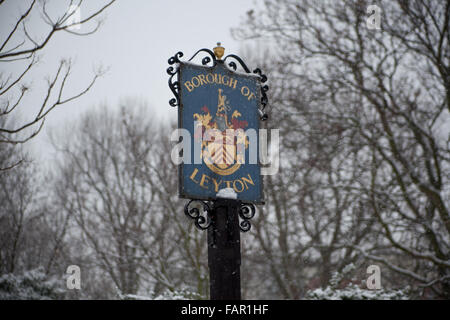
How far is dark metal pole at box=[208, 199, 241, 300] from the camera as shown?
5.12 meters

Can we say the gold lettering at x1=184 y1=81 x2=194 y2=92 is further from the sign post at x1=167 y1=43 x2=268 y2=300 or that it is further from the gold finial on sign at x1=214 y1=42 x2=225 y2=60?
the gold finial on sign at x1=214 y1=42 x2=225 y2=60

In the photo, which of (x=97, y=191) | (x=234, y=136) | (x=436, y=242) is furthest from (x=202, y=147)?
(x=97, y=191)

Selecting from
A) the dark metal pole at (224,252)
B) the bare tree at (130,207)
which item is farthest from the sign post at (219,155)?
the bare tree at (130,207)

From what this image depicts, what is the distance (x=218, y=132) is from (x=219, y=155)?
0.77 feet

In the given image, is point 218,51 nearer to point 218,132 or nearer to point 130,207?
point 218,132

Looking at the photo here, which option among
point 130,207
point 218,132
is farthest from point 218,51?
point 130,207

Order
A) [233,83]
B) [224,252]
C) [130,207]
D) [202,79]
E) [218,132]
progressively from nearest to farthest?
[224,252]
[218,132]
[202,79]
[233,83]
[130,207]

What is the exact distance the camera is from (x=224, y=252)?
523 centimetres

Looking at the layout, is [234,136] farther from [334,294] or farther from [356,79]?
[356,79]

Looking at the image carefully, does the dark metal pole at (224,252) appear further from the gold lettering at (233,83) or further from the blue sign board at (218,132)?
the gold lettering at (233,83)

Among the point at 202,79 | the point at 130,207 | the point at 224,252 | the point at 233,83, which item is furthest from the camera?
the point at 130,207

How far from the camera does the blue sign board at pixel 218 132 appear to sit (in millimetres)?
5234
